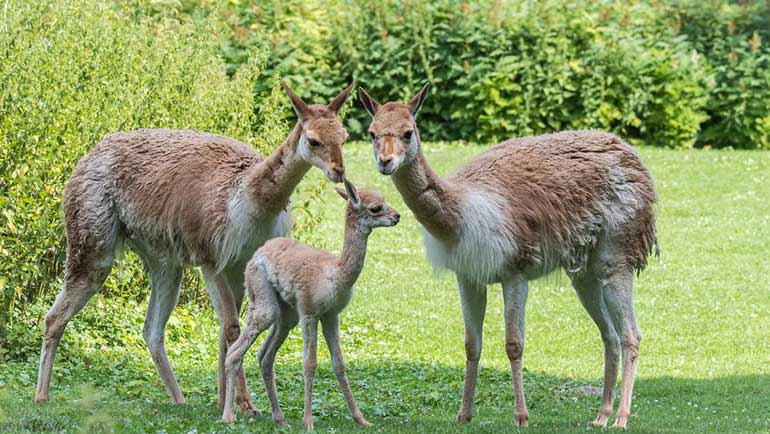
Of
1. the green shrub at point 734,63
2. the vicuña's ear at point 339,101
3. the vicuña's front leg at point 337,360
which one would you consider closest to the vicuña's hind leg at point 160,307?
the vicuña's front leg at point 337,360

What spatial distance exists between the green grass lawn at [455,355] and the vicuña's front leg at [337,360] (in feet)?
0.34

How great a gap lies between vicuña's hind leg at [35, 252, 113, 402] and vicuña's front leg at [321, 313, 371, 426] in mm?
1835

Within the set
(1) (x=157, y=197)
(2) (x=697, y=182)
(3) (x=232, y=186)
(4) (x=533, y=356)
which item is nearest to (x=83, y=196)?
(1) (x=157, y=197)

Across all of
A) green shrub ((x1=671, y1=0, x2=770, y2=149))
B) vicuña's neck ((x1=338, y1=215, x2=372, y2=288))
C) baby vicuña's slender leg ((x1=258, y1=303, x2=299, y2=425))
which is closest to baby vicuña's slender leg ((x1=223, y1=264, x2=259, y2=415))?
baby vicuña's slender leg ((x1=258, y1=303, x2=299, y2=425))

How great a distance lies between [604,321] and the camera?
868 cm

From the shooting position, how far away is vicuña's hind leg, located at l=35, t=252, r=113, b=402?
857cm

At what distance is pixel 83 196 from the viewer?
8.52 m

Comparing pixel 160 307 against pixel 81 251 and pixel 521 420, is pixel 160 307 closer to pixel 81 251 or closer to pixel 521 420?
pixel 81 251

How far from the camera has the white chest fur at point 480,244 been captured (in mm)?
7816

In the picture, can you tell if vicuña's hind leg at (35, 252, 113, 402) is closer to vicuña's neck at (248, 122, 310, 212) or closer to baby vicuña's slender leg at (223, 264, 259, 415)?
baby vicuña's slender leg at (223, 264, 259, 415)

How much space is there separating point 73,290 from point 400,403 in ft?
7.92

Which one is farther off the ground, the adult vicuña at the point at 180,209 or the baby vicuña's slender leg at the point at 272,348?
the adult vicuña at the point at 180,209

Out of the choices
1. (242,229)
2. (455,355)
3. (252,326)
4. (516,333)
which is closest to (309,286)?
(252,326)

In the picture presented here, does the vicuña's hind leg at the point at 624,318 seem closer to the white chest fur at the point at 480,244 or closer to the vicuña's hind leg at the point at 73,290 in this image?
the white chest fur at the point at 480,244
